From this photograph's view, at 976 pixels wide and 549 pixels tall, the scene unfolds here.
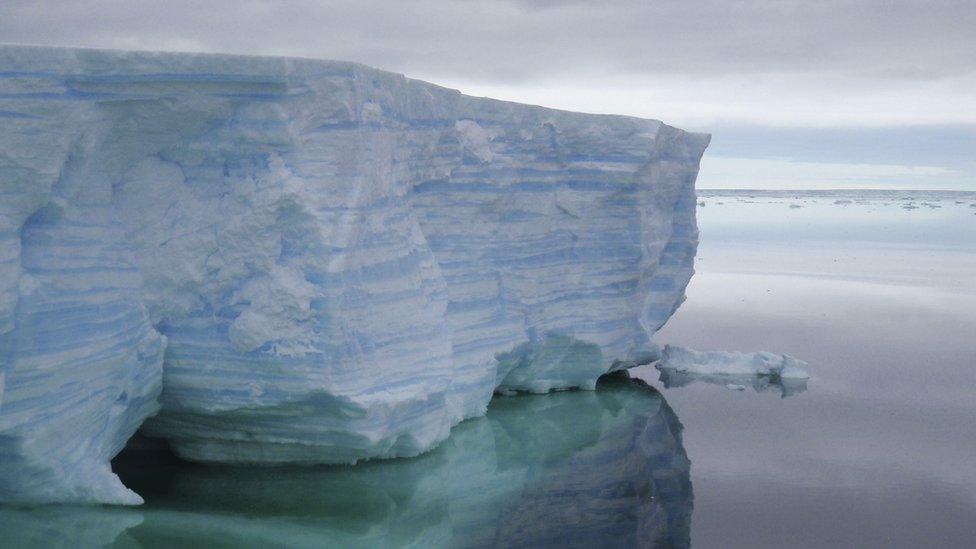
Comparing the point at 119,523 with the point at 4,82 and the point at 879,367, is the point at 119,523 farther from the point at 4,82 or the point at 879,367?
the point at 879,367

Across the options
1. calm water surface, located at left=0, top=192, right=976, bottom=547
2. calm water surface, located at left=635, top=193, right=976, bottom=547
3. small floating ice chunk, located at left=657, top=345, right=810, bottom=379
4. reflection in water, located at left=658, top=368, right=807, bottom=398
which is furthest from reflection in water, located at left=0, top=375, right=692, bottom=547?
small floating ice chunk, located at left=657, top=345, right=810, bottom=379

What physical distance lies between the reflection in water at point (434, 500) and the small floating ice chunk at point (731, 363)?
2893 mm

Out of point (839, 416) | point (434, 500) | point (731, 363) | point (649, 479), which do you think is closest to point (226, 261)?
point (434, 500)

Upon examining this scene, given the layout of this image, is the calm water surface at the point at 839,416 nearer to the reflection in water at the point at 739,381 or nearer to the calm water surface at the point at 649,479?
the calm water surface at the point at 649,479

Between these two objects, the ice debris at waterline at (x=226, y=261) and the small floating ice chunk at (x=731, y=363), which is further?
the small floating ice chunk at (x=731, y=363)

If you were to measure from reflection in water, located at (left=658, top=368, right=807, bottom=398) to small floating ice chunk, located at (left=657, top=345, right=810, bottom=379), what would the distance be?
0.15ft

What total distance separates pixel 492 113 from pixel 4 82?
179 inches

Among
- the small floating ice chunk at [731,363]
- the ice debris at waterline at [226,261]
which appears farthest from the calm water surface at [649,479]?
the ice debris at waterline at [226,261]

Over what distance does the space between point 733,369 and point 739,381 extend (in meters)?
0.21

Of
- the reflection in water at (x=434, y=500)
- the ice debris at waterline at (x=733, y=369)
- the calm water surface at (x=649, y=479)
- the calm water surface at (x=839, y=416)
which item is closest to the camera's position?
the reflection in water at (x=434, y=500)

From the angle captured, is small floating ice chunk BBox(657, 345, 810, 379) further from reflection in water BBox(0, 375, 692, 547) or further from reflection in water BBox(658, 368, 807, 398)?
reflection in water BBox(0, 375, 692, 547)

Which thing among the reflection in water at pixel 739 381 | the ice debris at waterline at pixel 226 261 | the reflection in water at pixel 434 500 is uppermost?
the ice debris at waterline at pixel 226 261

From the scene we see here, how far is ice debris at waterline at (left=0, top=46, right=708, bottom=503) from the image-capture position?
550 cm

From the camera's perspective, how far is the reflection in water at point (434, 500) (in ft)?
19.3
